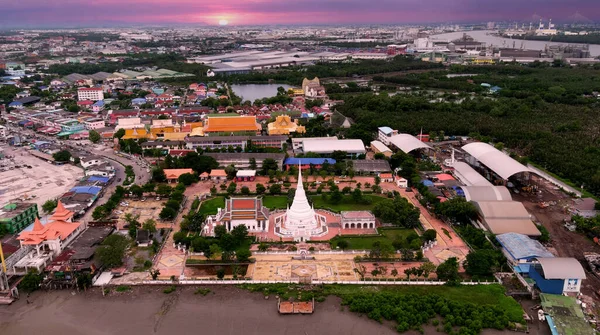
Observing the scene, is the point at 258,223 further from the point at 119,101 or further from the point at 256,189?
the point at 119,101

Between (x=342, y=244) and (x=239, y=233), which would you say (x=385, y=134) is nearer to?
(x=342, y=244)

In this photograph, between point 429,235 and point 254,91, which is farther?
point 254,91

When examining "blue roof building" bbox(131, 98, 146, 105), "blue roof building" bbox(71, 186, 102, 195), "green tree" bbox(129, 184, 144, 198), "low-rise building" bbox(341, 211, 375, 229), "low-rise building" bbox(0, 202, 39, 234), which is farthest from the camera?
"blue roof building" bbox(131, 98, 146, 105)

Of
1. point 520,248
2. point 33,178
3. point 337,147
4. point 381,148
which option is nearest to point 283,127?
point 337,147

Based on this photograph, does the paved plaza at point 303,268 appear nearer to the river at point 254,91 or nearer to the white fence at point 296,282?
the white fence at point 296,282

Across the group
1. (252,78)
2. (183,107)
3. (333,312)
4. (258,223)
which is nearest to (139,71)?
(252,78)

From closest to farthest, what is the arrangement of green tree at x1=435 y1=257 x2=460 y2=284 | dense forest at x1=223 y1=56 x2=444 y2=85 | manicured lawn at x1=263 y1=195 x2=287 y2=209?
green tree at x1=435 y1=257 x2=460 y2=284 → manicured lawn at x1=263 y1=195 x2=287 y2=209 → dense forest at x1=223 y1=56 x2=444 y2=85

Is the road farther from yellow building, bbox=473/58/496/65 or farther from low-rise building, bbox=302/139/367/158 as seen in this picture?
yellow building, bbox=473/58/496/65

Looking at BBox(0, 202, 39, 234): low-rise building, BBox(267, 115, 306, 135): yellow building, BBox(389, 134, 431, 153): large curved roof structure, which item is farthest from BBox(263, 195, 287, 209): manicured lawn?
BBox(267, 115, 306, 135): yellow building
